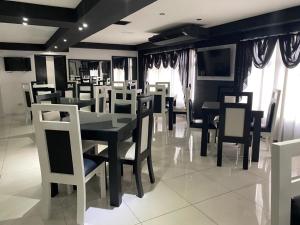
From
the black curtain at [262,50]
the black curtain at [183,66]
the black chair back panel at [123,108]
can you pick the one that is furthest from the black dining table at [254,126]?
the black curtain at [183,66]

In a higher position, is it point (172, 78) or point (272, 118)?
point (172, 78)

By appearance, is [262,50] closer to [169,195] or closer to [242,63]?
[242,63]

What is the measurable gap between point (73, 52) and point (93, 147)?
6182 mm

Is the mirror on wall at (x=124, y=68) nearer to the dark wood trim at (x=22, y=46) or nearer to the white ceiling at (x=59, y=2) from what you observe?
the dark wood trim at (x=22, y=46)

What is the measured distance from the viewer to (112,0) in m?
2.53

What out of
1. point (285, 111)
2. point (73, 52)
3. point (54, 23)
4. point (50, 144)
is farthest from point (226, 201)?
point (73, 52)

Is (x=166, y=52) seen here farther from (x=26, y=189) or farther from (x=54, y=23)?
(x=26, y=189)

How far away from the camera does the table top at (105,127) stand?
2.11 m

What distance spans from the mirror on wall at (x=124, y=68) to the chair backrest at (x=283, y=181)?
840 cm

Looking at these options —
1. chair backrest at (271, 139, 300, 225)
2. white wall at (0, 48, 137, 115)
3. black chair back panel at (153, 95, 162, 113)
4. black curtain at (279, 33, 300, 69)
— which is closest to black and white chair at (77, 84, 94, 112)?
black chair back panel at (153, 95, 162, 113)

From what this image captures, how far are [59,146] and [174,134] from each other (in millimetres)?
3315

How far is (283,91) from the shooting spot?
13.9 ft

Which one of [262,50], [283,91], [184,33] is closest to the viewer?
[283,91]

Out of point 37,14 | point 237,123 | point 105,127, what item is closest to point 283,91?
point 237,123
